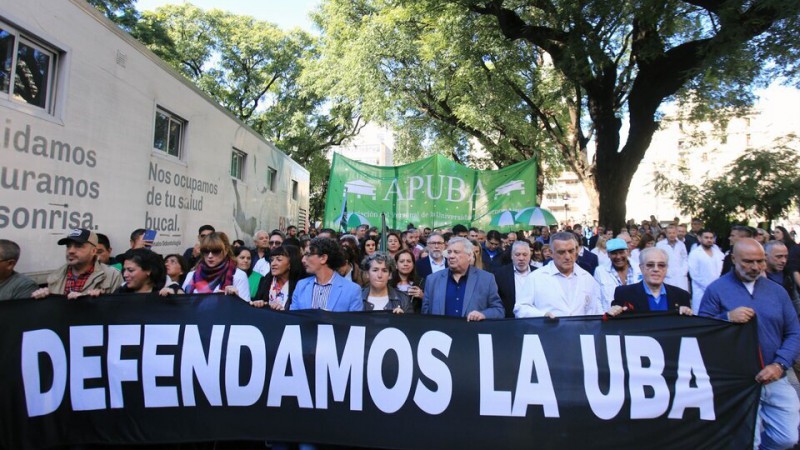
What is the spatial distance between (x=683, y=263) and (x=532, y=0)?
8.23 metres

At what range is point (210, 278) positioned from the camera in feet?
14.2

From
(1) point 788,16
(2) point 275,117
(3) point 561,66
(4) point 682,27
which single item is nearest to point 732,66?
(1) point 788,16

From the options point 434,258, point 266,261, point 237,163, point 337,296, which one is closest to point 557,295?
point 337,296

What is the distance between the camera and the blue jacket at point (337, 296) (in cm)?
377

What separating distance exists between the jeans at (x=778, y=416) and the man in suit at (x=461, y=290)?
1.87 meters

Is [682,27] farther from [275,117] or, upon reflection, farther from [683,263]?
[275,117]

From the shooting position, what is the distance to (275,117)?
27.8 metres

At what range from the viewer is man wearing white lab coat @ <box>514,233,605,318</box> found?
3.74 metres

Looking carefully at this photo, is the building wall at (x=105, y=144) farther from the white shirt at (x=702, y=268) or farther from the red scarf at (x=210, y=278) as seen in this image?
the white shirt at (x=702, y=268)

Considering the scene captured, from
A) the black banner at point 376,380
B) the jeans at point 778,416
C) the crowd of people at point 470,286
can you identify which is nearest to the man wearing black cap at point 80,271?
the crowd of people at point 470,286

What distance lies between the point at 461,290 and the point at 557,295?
0.76m

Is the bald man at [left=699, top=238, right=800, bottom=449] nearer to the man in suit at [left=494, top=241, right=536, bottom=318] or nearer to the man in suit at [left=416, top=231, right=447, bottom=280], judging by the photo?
the man in suit at [left=494, top=241, right=536, bottom=318]

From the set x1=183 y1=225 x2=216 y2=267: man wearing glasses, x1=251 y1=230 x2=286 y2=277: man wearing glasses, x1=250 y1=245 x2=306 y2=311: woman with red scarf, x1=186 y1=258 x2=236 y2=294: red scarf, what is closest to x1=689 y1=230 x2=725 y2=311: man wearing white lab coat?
x1=250 y1=245 x2=306 y2=311: woman with red scarf

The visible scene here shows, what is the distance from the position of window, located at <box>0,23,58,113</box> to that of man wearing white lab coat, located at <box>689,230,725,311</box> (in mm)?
8040
